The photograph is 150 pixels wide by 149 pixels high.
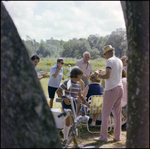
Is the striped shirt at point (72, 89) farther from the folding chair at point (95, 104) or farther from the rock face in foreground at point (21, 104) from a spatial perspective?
the rock face in foreground at point (21, 104)

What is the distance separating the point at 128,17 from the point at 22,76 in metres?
1.46

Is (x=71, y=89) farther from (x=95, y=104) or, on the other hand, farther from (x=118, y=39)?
(x=118, y=39)

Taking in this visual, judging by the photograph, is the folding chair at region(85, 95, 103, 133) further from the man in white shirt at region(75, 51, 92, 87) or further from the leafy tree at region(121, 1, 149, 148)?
the leafy tree at region(121, 1, 149, 148)

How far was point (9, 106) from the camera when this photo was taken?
6.78 feet

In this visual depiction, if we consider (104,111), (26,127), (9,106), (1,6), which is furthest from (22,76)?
(104,111)

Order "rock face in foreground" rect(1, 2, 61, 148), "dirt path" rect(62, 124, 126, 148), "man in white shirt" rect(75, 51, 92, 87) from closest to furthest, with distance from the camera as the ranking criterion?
"rock face in foreground" rect(1, 2, 61, 148) → "dirt path" rect(62, 124, 126, 148) → "man in white shirt" rect(75, 51, 92, 87)

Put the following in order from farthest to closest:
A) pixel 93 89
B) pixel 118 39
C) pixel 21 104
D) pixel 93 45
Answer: pixel 93 45 → pixel 118 39 → pixel 93 89 → pixel 21 104

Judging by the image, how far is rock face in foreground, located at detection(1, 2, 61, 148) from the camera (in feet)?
6.67

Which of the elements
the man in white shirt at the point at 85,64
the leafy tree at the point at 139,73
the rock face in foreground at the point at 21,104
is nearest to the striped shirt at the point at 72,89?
the leafy tree at the point at 139,73

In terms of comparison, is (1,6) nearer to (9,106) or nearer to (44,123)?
(9,106)

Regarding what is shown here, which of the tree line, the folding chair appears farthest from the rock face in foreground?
the tree line

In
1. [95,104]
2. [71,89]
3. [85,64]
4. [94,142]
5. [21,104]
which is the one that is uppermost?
[85,64]

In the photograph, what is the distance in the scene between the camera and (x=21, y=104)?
2027 millimetres

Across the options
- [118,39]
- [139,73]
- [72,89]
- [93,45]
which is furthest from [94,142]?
[93,45]
